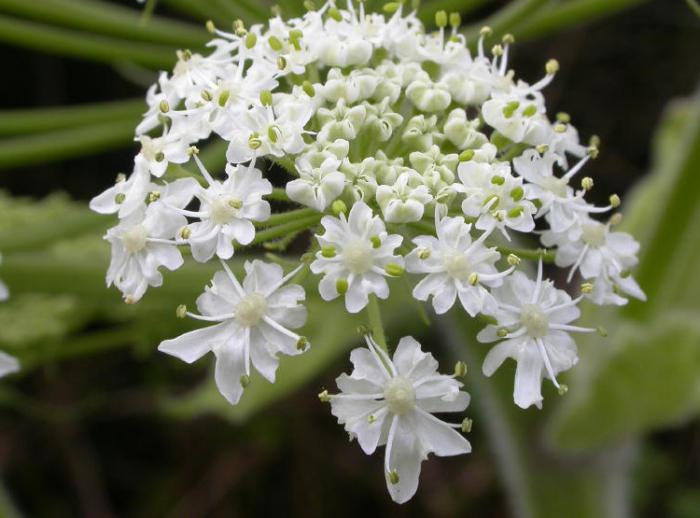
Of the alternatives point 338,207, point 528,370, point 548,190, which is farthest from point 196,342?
point 548,190

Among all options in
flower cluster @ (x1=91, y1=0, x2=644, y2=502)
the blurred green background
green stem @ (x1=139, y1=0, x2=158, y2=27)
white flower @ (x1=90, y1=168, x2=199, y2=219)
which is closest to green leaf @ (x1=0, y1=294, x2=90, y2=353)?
the blurred green background

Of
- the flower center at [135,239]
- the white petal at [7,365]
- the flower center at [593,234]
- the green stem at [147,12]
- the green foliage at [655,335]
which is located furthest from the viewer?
the green foliage at [655,335]

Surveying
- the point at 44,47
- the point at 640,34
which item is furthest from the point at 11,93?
the point at 640,34

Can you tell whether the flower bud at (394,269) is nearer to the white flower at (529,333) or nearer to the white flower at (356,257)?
the white flower at (356,257)

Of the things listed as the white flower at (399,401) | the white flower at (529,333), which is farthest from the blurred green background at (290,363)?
the white flower at (399,401)

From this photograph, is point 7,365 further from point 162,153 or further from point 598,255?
point 598,255

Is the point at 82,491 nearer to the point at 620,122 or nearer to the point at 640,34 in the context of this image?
the point at 620,122
